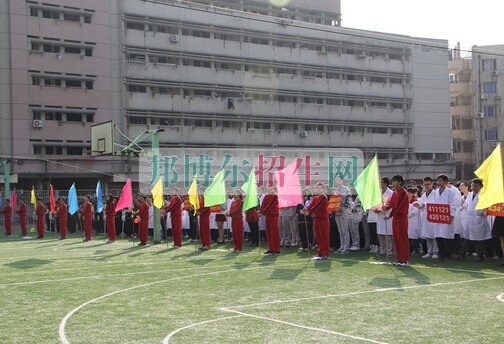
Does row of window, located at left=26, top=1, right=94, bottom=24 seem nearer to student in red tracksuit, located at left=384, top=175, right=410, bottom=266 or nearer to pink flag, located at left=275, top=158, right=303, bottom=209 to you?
pink flag, located at left=275, top=158, right=303, bottom=209

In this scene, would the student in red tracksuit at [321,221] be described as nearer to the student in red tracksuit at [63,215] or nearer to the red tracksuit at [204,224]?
the red tracksuit at [204,224]

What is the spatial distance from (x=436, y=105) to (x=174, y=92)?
30.0 metres

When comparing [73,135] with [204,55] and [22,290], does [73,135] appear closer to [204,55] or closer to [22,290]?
[204,55]

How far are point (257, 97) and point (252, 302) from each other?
5396 cm

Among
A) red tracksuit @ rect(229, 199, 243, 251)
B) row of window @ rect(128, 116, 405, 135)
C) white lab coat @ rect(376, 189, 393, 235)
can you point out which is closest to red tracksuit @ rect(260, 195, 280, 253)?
red tracksuit @ rect(229, 199, 243, 251)

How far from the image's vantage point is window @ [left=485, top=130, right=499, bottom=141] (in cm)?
7338

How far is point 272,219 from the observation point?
1959 cm

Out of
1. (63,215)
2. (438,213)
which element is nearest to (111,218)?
(63,215)

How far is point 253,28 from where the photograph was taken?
2499 inches

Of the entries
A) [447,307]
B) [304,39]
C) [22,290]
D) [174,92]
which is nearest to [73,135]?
[174,92]

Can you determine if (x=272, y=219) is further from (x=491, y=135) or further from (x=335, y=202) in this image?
(x=491, y=135)

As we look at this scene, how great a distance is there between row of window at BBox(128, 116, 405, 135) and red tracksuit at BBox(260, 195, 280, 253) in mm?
38706

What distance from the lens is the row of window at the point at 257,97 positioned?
5853 centimetres

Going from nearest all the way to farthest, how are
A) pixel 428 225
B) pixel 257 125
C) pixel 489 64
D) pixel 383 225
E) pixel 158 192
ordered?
pixel 428 225, pixel 383 225, pixel 158 192, pixel 257 125, pixel 489 64
